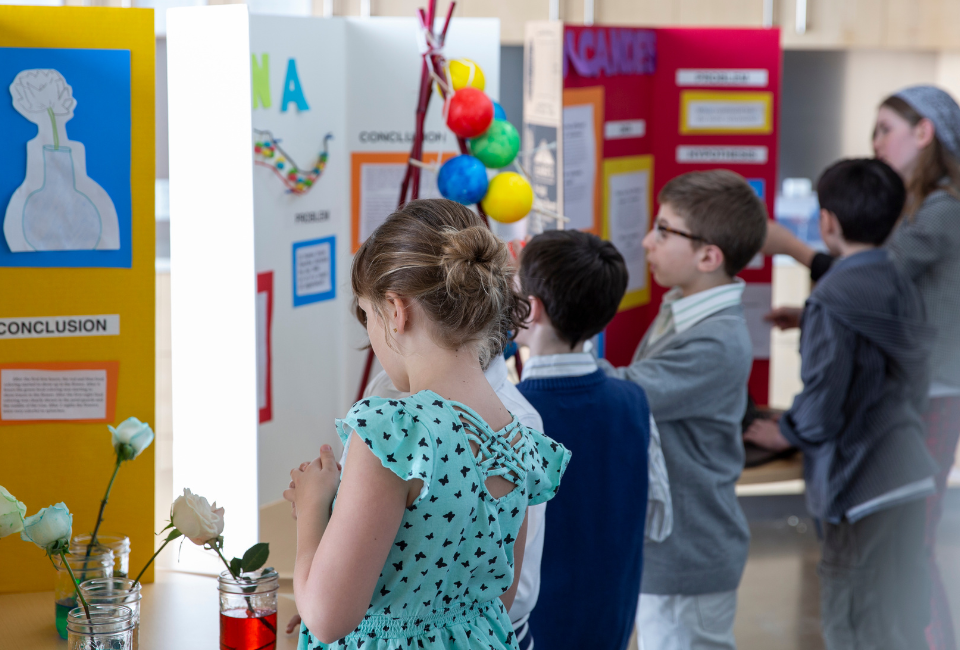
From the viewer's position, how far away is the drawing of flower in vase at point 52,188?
4.81 ft

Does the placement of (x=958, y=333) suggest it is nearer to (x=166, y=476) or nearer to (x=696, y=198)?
(x=696, y=198)

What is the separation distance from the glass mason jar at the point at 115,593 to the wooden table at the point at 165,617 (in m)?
0.14

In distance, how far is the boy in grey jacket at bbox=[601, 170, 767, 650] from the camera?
76.6 inches

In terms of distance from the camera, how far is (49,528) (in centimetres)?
110

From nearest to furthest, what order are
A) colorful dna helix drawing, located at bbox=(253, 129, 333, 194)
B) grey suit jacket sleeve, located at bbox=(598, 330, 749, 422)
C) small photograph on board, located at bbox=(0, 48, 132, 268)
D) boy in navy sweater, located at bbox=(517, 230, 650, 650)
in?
small photograph on board, located at bbox=(0, 48, 132, 268) → boy in navy sweater, located at bbox=(517, 230, 650, 650) → grey suit jacket sleeve, located at bbox=(598, 330, 749, 422) → colorful dna helix drawing, located at bbox=(253, 129, 333, 194)

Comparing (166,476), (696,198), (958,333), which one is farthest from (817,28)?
(166,476)

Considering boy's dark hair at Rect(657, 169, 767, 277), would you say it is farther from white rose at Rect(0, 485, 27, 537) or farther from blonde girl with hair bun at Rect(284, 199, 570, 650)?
white rose at Rect(0, 485, 27, 537)

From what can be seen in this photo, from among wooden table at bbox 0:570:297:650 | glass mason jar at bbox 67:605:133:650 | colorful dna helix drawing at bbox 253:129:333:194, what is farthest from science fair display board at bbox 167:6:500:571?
glass mason jar at bbox 67:605:133:650

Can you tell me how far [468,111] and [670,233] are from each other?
0.59 m

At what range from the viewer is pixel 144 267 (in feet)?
5.08

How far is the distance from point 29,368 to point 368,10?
313 cm

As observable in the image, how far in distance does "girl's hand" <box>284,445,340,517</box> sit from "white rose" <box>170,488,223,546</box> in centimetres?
14

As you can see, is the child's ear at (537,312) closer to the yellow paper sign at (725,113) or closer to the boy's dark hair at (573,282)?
the boy's dark hair at (573,282)

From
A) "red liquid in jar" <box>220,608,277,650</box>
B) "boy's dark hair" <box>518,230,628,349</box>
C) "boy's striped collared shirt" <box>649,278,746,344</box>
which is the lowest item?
"red liquid in jar" <box>220,608,277,650</box>
